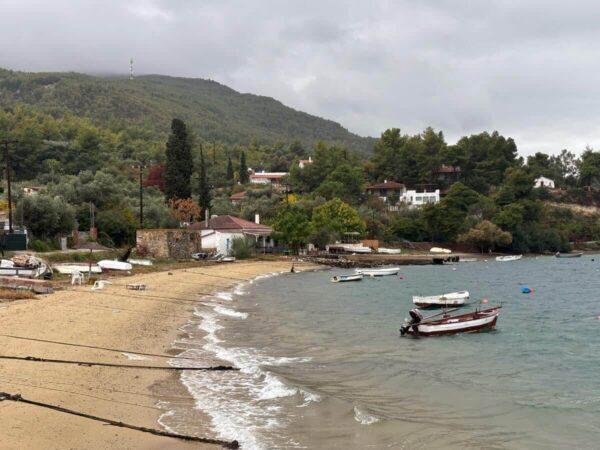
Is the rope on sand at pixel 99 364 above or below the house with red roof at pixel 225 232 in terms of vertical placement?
below

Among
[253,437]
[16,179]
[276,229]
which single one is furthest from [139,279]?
[16,179]

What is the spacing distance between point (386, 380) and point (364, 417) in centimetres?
449

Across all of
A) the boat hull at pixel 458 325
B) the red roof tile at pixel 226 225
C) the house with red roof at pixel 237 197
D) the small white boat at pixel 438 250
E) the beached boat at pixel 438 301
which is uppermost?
the house with red roof at pixel 237 197

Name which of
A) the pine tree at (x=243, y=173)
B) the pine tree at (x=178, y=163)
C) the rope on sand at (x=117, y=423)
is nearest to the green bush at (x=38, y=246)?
the pine tree at (x=178, y=163)

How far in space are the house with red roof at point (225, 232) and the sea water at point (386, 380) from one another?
44.5m

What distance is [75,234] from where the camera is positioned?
62.6m

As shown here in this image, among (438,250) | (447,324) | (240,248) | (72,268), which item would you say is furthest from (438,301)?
(438,250)

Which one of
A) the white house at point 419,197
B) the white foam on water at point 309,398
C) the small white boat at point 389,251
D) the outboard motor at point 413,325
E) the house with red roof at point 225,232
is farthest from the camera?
the white house at point 419,197

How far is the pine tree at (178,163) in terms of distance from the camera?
8981 centimetres

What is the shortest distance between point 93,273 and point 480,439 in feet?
114

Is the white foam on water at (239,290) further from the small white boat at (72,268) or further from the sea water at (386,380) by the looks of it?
the small white boat at (72,268)

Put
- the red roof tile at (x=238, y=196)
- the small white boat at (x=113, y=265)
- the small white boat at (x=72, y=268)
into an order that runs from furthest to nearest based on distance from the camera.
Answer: the red roof tile at (x=238, y=196) → the small white boat at (x=113, y=265) → the small white boat at (x=72, y=268)

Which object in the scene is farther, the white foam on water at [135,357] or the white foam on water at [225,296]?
the white foam on water at [225,296]

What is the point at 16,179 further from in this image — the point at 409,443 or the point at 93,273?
the point at 409,443
